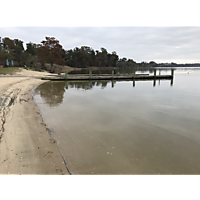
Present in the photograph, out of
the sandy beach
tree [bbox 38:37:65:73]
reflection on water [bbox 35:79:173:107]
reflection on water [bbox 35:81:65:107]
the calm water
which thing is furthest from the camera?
tree [bbox 38:37:65:73]

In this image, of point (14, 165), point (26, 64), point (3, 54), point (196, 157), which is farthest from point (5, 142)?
point (26, 64)

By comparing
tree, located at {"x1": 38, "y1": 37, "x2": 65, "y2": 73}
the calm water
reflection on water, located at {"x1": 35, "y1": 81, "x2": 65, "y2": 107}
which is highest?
tree, located at {"x1": 38, "y1": 37, "x2": 65, "y2": 73}

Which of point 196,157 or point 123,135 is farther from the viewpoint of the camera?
point 123,135

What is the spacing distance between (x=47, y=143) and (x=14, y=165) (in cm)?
132

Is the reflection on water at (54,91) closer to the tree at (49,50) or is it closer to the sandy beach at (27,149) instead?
the sandy beach at (27,149)

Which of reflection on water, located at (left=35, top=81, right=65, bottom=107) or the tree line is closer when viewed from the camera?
reflection on water, located at (left=35, top=81, right=65, bottom=107)

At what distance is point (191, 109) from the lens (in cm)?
930

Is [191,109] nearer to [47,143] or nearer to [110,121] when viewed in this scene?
[110,121]

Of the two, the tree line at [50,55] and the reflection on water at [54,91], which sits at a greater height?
the tree line at [50,55]

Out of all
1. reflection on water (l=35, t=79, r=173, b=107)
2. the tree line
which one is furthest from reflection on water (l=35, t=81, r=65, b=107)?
the tree line

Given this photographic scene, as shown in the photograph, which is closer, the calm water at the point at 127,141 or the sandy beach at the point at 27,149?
the sandy beach at the point at 27,149

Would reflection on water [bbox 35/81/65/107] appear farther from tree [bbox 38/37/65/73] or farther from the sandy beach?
tree [bbox 38/37/65/73]

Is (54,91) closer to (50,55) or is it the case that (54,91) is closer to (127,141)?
(127,141)

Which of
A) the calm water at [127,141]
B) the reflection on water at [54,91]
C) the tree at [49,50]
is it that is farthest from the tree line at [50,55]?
the calm water at [127,141]
